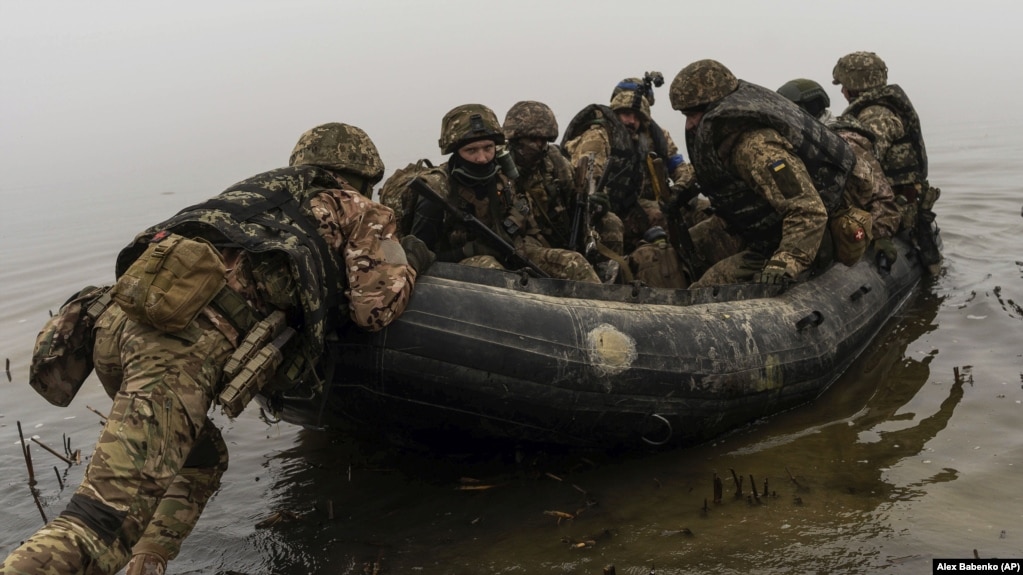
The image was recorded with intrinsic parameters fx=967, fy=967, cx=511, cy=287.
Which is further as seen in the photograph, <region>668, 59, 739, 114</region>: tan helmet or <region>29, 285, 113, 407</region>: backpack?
<region>668, 59, 739, 114</region>: tan helmet

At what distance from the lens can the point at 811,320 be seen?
542 centimetres

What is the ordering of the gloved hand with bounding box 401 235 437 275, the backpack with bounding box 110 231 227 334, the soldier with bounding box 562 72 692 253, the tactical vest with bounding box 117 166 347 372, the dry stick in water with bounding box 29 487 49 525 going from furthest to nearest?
1. the soldier with bounding box 562 72 692 253
2. the dry stick in water with bounding box 29 487 49 525
3. the gloved hand with bounding box 401 235 437 275
4. the tactical vest with bounding box 117 166 347 372
5. the backpack with bounding box 110 231 227 334

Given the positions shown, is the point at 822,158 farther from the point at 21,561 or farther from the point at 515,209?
the point at 21,561

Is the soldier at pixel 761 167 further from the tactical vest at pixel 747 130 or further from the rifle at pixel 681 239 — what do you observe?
the rifle at pixel 681 239

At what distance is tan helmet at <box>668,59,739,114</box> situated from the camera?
18.9 ft

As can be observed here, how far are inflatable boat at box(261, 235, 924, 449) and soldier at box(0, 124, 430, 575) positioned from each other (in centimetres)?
23

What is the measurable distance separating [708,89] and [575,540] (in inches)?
115

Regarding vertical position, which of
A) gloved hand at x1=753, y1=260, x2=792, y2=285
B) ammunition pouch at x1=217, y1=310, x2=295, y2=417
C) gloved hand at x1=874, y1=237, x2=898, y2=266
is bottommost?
gloved hand at x1=874, y1=237, x2=898, y2=266

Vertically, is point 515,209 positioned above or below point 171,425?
above

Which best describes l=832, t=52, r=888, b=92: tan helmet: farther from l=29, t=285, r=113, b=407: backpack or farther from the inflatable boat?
l=29, t=285, r=113, b=407: backpack

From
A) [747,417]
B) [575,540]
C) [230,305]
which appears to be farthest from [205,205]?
[747,417]

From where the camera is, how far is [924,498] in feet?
14.3

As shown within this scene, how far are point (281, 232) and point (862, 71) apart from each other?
5.46 meters

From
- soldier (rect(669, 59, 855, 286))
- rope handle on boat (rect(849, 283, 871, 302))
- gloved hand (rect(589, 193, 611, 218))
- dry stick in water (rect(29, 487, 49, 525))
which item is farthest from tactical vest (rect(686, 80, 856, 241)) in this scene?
dry stick in water (rect(29, 487, 49, 525))
